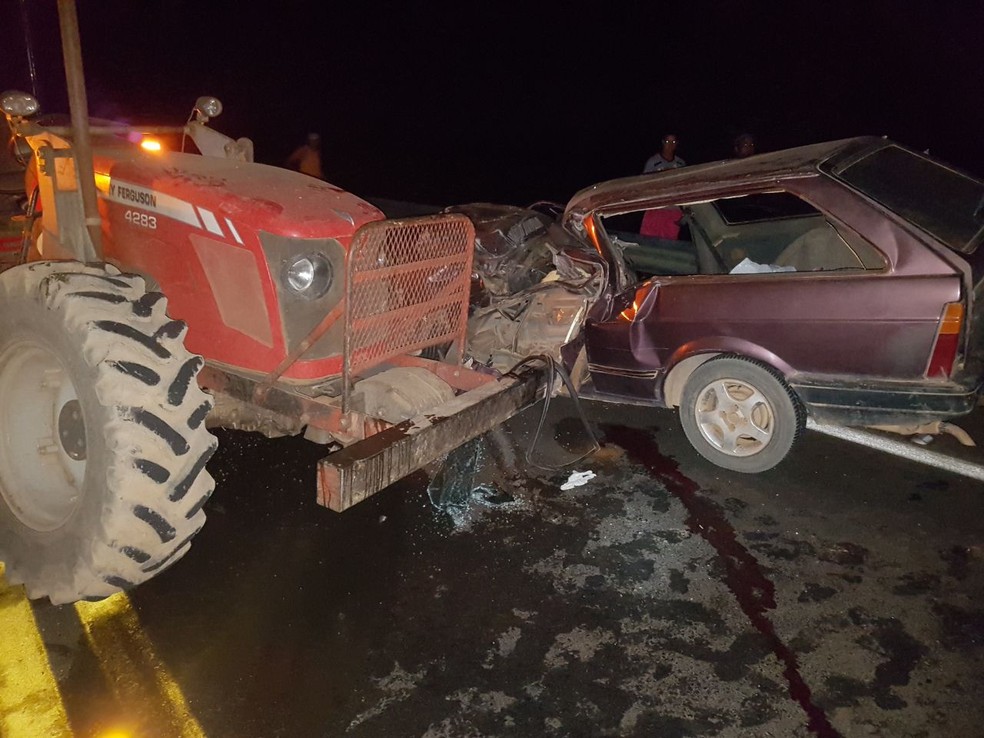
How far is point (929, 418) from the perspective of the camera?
15.0 feet

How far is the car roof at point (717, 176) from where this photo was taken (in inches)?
191

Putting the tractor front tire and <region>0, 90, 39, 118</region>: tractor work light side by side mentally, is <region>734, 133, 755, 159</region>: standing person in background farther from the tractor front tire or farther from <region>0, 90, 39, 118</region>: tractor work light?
the tractor front tire

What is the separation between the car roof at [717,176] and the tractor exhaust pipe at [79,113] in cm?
313

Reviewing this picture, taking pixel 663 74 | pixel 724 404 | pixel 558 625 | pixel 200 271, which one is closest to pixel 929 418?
pixel 724 404

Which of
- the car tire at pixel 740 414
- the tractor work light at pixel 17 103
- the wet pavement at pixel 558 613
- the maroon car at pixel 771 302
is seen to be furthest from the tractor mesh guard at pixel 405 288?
the tractor work light at pixel 17 103

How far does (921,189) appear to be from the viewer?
4.90 metres

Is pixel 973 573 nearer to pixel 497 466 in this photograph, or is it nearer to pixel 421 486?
pixel 497 466

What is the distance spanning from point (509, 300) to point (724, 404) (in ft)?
5.43

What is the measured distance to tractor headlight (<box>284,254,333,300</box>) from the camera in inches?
149

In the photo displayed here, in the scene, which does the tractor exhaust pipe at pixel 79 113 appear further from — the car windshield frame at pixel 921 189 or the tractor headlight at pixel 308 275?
the car windshield frame at pixel 921 189

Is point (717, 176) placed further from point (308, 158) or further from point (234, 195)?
point (308, 158)

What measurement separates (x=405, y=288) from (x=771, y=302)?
2.32 m

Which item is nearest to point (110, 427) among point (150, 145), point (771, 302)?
point (150, 145)

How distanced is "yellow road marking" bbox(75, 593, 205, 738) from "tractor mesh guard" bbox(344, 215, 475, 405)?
1463mm
